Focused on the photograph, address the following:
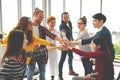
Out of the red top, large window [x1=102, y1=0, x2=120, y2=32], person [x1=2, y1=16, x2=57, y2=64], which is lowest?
the red top

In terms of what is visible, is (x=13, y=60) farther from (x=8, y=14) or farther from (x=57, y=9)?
(x=8, y=14)

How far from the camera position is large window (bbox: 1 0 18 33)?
730cm

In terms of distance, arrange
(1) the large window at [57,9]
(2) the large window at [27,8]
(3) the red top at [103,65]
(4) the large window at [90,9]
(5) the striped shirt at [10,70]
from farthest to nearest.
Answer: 1. (2) the large window at [27,8]
2. (1) the large window at [57,9]
3. (4) the large window at [90,9]
4. (3) the red top at [103,65]
5. (5) the striped shirt at [10,70]

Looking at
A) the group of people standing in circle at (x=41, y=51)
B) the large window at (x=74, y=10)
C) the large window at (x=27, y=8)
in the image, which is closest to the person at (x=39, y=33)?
the group of people standing in circle at (x=41, y=51)

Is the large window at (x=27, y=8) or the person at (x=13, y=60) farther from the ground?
the large window at (x=27, y=8)

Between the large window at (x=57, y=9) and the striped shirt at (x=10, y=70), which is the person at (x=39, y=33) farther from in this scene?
the large window at (x=57, y=9)

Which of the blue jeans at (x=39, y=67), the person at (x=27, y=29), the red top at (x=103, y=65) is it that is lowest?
the blue jeans at (x=39, y=67)

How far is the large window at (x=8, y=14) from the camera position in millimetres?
7301

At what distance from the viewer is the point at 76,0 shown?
6.87 meters

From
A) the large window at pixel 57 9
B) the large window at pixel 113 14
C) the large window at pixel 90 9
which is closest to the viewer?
the large window at pixel 113 14

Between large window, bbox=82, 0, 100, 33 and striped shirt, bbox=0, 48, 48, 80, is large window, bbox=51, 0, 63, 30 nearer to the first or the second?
large window, bbox=82, 0, 100, 33

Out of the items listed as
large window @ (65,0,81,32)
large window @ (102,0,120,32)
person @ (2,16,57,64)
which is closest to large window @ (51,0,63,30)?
large window @ (65,0,81,32)

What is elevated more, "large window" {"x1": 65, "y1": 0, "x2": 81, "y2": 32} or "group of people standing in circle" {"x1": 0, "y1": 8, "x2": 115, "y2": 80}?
"large window" {"x1": 65, "y1": 0, "x2": 81, "y2": 32}

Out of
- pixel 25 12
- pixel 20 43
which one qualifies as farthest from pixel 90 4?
pixel 20 43
